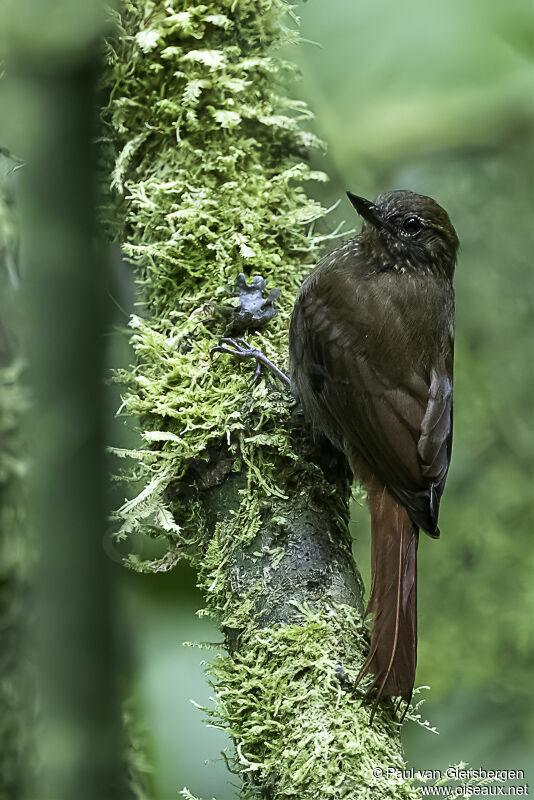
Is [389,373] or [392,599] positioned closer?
[392,599]

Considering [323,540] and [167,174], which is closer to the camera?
[323,540]

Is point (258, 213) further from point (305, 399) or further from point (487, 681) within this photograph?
point (487, 681)

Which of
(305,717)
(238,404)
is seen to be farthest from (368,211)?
(305,717)

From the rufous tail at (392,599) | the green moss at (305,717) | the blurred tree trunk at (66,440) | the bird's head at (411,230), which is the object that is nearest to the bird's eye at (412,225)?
the bird's head at (411,230)

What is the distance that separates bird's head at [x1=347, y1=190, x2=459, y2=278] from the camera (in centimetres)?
219

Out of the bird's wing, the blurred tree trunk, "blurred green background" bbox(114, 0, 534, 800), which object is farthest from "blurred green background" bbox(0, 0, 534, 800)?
the blurred tree trunk

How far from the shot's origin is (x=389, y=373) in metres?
2.01

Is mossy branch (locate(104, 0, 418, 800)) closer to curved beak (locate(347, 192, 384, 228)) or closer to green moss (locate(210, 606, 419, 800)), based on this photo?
green moss (locate(210, 606, 419, 800))

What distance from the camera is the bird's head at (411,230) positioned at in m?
2.19

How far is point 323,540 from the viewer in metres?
1.82

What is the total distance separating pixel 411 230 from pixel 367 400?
0.56 meters

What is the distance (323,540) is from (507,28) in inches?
56.6

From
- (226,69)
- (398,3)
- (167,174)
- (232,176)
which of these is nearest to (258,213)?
(232,176)

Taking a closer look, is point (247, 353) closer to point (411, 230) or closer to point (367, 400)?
point (367, 400)
